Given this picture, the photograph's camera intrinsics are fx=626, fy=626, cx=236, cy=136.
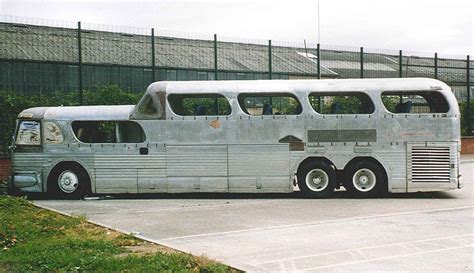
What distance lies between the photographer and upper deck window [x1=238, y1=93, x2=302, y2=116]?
1586 cm

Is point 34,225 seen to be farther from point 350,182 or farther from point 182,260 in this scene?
point 350,182

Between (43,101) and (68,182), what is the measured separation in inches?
181

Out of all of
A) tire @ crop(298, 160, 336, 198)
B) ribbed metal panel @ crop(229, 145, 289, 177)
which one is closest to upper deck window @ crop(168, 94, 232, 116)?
ribbed metal panel @ crop(229, 145, 289, 177)

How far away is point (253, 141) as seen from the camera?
1572cm

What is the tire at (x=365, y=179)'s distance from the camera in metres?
15.5

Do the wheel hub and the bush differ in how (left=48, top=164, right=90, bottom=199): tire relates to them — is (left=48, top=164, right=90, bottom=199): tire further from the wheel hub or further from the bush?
the wheel hub

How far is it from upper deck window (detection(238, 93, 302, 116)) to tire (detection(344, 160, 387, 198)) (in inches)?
78.6

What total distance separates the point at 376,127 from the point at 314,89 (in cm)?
180

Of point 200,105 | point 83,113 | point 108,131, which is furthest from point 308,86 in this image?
point 83,113

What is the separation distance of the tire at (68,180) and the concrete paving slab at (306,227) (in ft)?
1.82

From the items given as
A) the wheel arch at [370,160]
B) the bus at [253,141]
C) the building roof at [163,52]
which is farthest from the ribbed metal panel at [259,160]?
the building roof at [163,52]

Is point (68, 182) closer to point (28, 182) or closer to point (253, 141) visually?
point (28, 182)

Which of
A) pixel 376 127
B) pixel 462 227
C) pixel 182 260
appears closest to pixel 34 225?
pixel 182 260

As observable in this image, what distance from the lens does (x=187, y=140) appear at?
15.9 m
